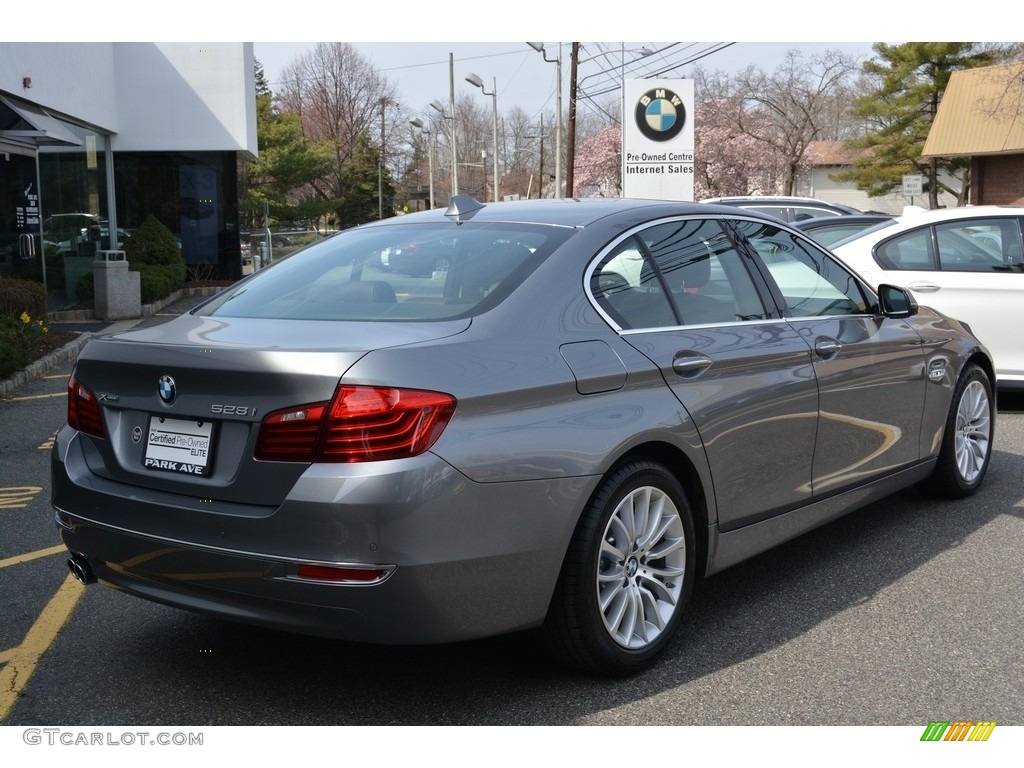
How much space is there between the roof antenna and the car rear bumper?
4.72 feet

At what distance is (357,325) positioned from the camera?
3.62m

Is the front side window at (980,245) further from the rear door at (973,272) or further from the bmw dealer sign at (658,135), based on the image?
the bmw dealer sign at (658,135)

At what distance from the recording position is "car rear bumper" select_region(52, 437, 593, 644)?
3174mm

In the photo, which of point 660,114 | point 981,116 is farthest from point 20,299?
point 981,116

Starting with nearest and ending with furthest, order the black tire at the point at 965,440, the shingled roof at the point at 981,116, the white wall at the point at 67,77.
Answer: the black tire at the point at 965,440 → the white wall at the point at 67,77 → the shingled roof at the point at 981,116

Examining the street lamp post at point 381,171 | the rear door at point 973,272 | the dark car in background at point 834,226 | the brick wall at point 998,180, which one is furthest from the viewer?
the street lamp post at point 381,171

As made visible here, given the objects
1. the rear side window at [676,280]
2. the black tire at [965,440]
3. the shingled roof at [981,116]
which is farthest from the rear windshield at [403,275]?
the shingled roof at [981,116]

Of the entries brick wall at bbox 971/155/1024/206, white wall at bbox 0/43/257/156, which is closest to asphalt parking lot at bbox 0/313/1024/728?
white wall at bbox 0/43/257/156

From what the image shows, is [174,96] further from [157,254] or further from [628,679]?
[628,679]

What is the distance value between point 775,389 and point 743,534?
590 millimetres

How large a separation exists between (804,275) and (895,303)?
2.02ft

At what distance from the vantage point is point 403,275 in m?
4.11

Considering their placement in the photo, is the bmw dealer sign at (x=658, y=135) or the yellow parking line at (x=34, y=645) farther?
the bmw dealer sign at (x=658, y=135)

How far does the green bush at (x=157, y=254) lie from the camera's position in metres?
22.1
